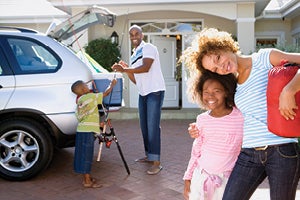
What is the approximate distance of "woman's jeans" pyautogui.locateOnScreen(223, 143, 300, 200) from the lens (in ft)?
7.68

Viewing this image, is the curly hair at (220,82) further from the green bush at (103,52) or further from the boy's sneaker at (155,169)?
the green bush at (103,52)

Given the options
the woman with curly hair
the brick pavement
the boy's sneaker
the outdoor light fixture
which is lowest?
the brick pavement

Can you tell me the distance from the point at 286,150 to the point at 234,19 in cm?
876

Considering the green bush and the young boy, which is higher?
the green bush

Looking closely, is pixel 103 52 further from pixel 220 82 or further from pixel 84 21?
pixel 220 82

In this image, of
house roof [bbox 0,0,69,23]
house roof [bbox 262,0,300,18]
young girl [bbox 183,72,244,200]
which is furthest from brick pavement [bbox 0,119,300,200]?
house roof [bbox 0,0,69,23]

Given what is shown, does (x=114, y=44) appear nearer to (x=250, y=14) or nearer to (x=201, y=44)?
(x=250, y=14)

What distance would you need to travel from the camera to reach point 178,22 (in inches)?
461

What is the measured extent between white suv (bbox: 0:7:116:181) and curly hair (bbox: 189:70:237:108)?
2488 mm

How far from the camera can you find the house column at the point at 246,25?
34.7 ft

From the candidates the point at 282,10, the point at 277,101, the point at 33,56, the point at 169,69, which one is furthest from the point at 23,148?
the point at 282,10

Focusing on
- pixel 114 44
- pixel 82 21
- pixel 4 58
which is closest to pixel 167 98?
pixel 114 44

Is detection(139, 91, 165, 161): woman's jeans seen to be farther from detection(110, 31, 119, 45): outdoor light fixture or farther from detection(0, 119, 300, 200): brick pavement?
detection(110, 31, 119, 45): outdoor light fixture

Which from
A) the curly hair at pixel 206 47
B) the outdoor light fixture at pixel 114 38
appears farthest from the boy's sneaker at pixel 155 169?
the outdoor light fixture at pixel 114 38
